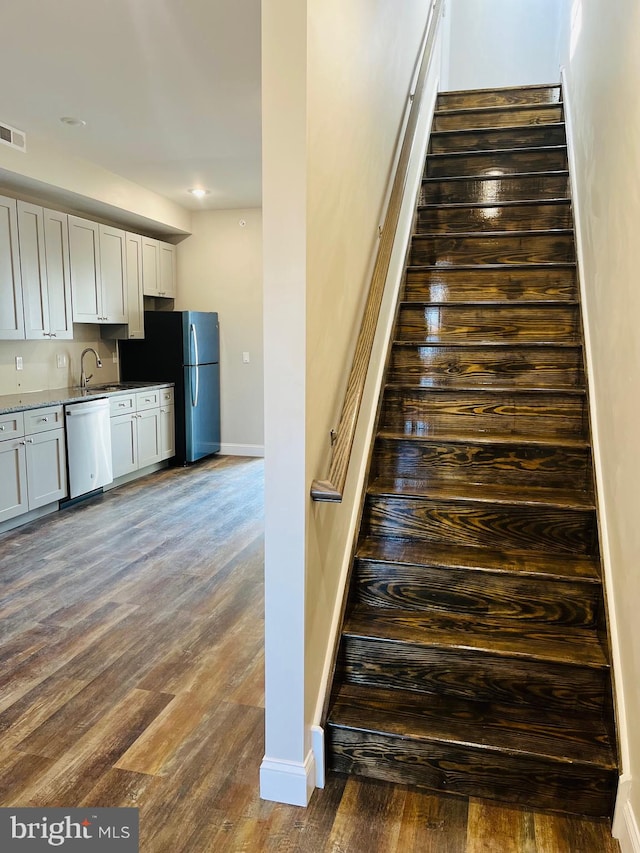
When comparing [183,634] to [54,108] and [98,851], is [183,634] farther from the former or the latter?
[54,108]

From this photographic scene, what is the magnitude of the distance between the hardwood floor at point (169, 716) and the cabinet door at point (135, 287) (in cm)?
260

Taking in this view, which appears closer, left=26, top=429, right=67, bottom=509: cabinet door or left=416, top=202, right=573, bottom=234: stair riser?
left=416, top=202, right=573, bottom=234: stair riser

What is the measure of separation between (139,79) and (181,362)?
3053mm

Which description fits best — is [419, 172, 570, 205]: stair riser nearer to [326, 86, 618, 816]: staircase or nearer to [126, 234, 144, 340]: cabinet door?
[326, 86, 618, 816]: staircase

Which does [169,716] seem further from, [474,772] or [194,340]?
[194,340]

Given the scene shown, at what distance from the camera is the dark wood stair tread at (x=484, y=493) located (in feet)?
7.38

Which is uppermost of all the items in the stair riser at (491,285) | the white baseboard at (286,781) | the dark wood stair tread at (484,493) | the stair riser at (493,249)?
the stair riser at (493,249)

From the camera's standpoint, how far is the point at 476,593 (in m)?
2.12

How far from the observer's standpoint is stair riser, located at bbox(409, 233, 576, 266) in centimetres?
322

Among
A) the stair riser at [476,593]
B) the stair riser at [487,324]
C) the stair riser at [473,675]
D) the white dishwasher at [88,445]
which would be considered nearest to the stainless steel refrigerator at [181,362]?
the white dishwasher at [88,445]

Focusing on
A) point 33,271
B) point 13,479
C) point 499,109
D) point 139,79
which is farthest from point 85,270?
point 499,109

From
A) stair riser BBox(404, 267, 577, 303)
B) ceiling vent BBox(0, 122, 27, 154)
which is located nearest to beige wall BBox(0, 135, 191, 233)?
ceiling vent BBox(0, 122, 27, 154)

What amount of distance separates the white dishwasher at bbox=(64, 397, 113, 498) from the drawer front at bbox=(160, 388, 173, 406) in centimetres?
92

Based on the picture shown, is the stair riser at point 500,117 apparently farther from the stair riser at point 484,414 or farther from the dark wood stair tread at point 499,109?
the stair riser at point 484,414
